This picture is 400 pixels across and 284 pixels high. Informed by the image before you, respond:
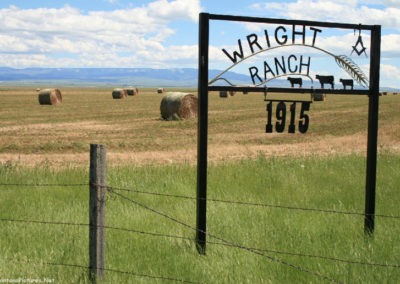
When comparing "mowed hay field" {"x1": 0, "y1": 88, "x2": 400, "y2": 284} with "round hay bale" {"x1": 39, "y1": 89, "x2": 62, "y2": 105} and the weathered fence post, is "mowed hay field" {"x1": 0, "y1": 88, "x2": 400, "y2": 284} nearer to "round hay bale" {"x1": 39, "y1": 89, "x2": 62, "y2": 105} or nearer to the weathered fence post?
the weathered fence post

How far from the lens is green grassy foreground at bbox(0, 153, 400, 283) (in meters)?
4.41

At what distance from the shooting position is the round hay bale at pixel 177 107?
2477cm

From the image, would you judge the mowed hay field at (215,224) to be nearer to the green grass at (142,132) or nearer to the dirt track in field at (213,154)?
the dirt track in field at (213,154)

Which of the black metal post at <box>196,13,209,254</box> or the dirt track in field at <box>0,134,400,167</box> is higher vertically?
the black metal post at <box>196,13,209,254</box>

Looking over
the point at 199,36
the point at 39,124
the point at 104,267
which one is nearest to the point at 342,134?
the point at 39,124

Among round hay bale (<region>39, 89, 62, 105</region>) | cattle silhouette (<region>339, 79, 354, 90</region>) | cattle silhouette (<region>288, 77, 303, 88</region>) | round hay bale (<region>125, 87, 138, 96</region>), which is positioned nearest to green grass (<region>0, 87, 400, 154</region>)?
cattle silhouette (<region>339, 79, 354, 90</region>)

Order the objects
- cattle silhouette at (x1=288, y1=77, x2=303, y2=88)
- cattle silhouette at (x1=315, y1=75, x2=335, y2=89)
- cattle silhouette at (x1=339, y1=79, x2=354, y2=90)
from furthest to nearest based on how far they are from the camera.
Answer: cattle silhouette at (x1=339, y1=79, x2=354, y2=90) < cattle silhouette at (x1=315, y1=75, x2=335, y2=89) < cattle silhouette at (x1=288, y1=77, x2=303, y2=88)

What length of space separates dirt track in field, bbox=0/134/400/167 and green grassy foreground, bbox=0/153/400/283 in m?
3.51

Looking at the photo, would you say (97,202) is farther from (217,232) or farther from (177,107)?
(177,107)

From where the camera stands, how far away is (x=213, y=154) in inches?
535

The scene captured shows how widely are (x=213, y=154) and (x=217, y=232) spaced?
26.4ft

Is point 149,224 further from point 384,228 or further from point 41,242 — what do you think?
point 384,228

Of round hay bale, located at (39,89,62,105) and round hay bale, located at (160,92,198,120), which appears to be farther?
round hay bale, located at (39,89,62,105)

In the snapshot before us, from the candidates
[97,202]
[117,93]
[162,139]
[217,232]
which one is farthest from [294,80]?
[117,93]
